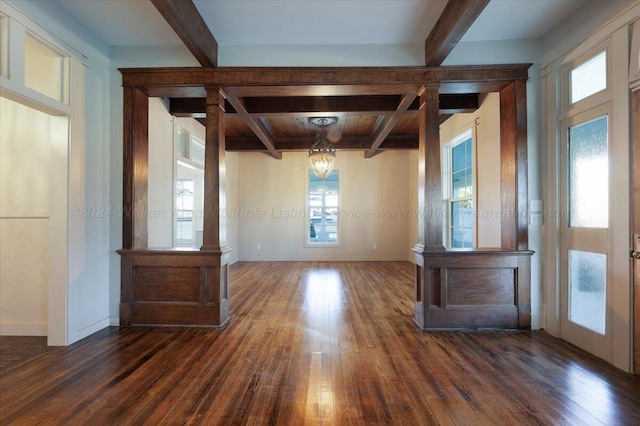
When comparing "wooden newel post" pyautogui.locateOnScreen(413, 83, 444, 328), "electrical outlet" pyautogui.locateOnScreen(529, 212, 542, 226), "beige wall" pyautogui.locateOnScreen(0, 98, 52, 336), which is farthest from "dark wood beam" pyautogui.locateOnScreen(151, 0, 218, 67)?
"electrical outlet" pyautogui.locateOnScreen(529, 212, 542, 226)

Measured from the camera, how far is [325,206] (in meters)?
8.20

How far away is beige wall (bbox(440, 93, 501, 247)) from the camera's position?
390 centimetres

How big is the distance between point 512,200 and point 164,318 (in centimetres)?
396

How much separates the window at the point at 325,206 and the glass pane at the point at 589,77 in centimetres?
570

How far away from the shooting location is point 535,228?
318 cm

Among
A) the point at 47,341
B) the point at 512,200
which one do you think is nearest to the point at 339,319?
the point at 512,200

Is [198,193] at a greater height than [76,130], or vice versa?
[76,130]

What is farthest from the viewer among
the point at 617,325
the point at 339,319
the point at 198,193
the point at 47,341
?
the point at 198,193

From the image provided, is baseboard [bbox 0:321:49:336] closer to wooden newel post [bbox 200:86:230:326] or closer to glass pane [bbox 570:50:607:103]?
wooden newel post [bbox 200:86:230:326]

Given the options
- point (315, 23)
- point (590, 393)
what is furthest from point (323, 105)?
point (590, 393)

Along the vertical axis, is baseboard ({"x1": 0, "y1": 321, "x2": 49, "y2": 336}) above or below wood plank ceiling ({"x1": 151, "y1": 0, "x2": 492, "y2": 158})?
below

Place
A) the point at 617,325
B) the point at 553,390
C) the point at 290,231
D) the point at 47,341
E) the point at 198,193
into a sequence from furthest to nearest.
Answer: the point at 290,231, the point at 198,193, the point at 47,341, the point at 617,325, the point at 553,390

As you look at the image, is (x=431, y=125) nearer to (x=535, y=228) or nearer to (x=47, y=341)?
(x=535, y=228)

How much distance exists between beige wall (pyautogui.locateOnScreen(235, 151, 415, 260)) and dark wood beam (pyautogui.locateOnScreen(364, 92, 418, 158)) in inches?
32.5
